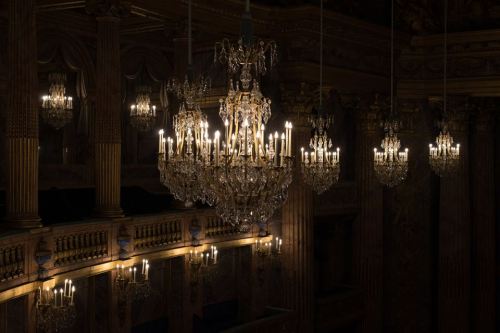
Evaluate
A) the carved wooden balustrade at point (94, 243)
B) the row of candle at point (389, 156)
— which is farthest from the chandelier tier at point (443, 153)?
the carved wooden balustrade at point (94, 243)

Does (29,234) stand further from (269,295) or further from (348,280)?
(348,280)

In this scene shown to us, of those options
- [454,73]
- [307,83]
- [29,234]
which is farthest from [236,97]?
[454,73]

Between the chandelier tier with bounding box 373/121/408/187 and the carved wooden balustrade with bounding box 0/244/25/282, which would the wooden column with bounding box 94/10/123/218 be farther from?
the chandelier tier with bounding box 373/121/408/187

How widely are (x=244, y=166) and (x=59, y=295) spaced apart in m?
6.34

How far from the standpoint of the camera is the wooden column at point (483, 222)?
64.3 feet

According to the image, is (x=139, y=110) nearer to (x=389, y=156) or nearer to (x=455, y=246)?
(x=389, y=156)

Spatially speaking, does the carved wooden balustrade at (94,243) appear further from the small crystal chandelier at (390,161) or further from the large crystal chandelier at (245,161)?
the large crystal chandelier at (245,161)

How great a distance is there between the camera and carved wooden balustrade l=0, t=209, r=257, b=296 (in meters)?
10.5

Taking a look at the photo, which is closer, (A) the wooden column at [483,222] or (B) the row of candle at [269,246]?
(B) the row of candle at [269,246]

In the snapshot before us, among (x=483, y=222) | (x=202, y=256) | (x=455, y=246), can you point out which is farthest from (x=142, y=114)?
(x=483, y=222)

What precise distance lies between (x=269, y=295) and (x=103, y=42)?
743cm

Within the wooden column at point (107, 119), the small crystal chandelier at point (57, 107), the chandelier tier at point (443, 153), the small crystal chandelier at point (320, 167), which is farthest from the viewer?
the small crystal chandelier at point (57, 107)

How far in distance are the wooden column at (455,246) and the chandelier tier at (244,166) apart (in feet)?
41.1

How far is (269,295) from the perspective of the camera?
685 inches
